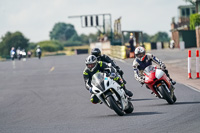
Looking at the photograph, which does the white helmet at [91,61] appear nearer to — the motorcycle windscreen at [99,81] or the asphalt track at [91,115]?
the motorcycle windscreen at [99,81]

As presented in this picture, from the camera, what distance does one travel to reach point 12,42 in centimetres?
16450

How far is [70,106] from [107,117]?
3286mm

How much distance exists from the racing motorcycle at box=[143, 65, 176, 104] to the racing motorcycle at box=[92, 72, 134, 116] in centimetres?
145

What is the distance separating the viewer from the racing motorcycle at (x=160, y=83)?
39.5 feet

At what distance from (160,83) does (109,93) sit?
202 cm

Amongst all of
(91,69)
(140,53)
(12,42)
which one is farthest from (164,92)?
(12,42)

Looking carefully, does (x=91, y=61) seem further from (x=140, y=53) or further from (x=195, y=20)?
(x=195, y=20)

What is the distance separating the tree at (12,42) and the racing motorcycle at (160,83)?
14864 cm

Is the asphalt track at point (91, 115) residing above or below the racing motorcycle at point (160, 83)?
below

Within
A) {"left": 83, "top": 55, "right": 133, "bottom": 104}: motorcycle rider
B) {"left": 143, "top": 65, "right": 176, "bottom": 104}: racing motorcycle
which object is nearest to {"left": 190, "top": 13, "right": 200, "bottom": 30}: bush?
{"left": 143, "top": 65, "right": 176, "bottom": 104}: racing motorcycle

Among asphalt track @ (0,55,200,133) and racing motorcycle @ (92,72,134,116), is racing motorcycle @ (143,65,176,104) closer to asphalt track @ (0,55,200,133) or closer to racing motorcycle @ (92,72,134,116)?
asphalt track @ (0,55,200,133)

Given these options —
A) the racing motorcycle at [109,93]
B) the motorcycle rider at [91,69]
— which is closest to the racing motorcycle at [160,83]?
the motorcycle rider at [91,69]

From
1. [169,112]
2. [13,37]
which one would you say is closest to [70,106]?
[169,112]

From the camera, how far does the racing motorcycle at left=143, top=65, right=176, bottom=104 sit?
12.0 meters
